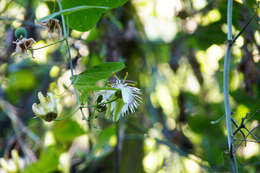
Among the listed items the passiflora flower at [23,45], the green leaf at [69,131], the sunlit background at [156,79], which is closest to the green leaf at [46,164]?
the sunlit background at [156,79]

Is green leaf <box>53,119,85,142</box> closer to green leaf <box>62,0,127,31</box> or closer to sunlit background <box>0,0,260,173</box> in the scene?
sunlit background <box>0,0,260,173</box>

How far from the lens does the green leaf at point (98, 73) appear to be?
0.44m

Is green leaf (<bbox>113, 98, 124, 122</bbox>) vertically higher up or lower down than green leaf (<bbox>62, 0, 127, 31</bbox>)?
lower down

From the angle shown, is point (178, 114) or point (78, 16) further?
point (178, 114)

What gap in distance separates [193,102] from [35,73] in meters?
0.86

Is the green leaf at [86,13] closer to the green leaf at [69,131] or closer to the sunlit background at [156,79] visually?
the sunlit background at [156,79]

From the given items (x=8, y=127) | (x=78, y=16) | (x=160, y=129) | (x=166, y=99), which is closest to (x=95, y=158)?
(x=160, y=129)

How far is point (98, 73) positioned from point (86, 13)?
10 cm

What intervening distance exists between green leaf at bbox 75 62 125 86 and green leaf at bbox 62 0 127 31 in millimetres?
82

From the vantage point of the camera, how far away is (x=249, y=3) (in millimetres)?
674

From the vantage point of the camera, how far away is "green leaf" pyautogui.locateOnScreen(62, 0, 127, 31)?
45 cm

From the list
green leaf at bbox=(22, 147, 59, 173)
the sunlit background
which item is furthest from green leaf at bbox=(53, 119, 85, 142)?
green leaf at bbox=(22, 147, 59, 173)

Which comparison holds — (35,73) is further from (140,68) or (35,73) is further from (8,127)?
(140,68)

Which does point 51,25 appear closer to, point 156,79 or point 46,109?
point 46,109
